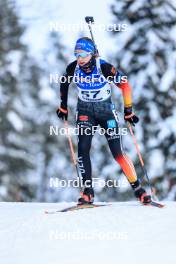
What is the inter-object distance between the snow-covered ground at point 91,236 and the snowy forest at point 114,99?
7278 millimetres

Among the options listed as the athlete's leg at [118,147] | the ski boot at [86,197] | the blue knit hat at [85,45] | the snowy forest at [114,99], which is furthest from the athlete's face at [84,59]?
the snowy forest at [114,99]

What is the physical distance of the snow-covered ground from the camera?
5.90m

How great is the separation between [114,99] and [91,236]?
16.8 meters

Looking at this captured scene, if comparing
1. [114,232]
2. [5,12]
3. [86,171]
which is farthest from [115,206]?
[5,12]

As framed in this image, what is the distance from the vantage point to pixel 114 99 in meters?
23.3

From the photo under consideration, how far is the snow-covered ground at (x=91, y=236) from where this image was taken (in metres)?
5.90

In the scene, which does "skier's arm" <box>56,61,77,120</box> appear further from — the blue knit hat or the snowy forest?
the snowy forest

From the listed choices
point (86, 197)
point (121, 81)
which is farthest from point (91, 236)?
point (121, 81)

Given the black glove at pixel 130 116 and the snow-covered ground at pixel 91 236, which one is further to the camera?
the black glove at pixel 130 116

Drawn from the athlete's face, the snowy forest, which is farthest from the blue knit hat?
the snowy forest

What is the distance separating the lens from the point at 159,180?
811 inches

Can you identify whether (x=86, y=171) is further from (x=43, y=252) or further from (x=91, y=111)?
(x=43, y=252)

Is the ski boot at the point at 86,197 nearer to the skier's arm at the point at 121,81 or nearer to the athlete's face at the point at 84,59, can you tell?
the skier's arm at the point at 121,81

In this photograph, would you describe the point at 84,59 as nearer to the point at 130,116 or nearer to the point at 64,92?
the point at 64,92
